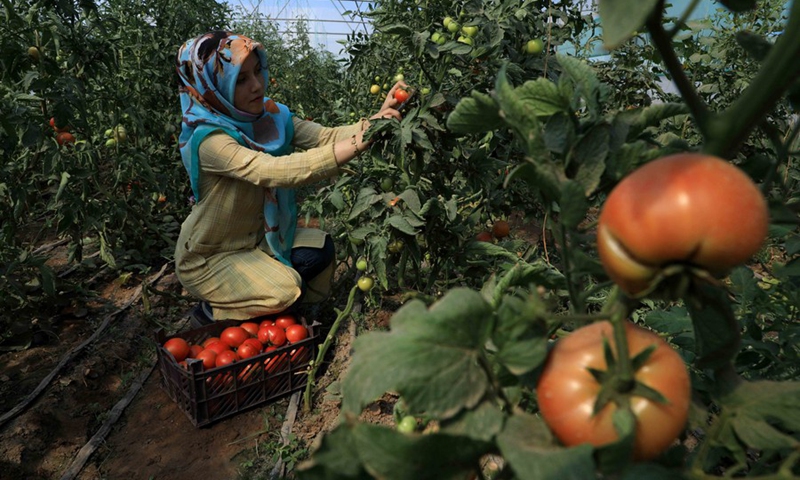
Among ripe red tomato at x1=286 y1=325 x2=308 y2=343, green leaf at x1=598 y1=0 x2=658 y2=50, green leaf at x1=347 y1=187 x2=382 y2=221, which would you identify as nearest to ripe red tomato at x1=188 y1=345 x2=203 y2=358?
ripe red tomato at x1=286 y1=325 x2=308 y2=343

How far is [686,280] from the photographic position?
1.17 ft

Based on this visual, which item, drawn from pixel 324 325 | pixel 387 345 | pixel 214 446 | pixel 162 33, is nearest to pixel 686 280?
pixel 387 345

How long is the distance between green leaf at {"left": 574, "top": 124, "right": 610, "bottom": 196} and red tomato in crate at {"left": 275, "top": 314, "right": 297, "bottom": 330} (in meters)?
2.08

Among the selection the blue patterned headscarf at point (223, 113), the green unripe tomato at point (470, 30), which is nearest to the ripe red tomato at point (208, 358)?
the blue patterned headscarf at point (223, 113)

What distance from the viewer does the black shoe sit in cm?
257

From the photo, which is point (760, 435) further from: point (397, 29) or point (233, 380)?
point (233, 380)

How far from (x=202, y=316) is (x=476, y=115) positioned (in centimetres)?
237

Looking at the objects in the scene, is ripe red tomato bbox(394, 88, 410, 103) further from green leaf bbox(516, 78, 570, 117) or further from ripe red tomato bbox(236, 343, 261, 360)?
green leaf bbox(516, 78, 570, 117)

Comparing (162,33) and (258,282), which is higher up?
(162,33)

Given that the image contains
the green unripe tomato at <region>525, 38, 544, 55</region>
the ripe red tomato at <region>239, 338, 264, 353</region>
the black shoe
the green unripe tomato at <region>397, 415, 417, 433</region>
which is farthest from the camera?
the black shoe

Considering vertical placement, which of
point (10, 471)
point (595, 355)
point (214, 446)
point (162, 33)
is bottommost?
point (10, 471)

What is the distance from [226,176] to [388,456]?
2.10m

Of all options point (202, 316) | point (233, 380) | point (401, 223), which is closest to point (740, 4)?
point (401, 223)

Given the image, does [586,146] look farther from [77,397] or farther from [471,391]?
[77,397]
